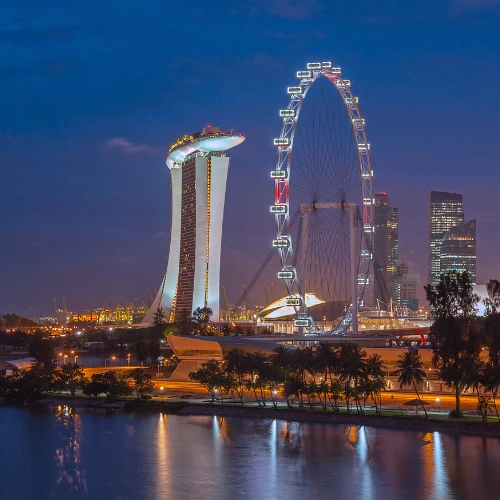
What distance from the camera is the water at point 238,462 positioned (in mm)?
39406

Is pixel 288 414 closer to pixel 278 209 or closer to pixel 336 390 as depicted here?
pixel 336 390

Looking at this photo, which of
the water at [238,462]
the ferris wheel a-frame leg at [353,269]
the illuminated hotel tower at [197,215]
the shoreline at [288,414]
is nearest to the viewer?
the water at [238,462]

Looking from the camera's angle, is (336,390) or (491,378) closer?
(491,378)

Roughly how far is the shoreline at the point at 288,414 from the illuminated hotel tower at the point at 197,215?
8014 centimetres

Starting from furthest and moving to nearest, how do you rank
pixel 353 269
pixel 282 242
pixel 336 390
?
1. pixel 353 269
2. pixel 282 242
3. pixel 336 390

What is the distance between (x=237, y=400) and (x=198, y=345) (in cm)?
1839

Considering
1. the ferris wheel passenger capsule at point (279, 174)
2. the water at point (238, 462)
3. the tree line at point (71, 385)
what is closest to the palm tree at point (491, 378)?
the water at point (238, 462)

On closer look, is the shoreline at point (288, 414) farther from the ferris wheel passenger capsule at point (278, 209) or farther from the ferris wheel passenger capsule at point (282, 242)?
the ferris wheel passenger capsule at point (278, 209)

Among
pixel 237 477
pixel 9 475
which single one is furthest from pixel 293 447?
pixel 9 475

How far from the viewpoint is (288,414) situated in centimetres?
5853

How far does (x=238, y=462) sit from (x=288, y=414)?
45.5ft

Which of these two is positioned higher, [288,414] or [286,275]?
[286,275]

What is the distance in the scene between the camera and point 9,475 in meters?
43.3

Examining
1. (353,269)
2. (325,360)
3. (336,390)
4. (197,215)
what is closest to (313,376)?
(325,360)
